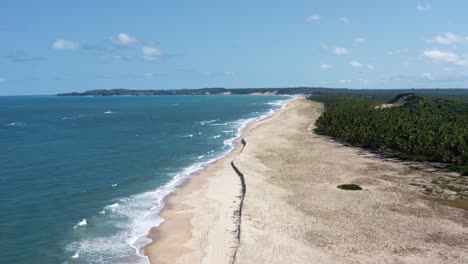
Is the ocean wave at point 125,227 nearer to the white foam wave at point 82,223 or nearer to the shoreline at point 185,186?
the shoreline at point 185,186

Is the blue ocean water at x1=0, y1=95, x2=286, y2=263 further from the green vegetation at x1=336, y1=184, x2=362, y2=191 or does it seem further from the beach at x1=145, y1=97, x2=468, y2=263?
the green vegetation at x1=336, y1=184, x2=362, y2=191

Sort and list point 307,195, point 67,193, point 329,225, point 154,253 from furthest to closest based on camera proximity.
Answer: point 67,193, point 307,195, point 329,225, point 154,253

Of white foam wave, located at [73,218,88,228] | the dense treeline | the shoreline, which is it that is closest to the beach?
the shoreline

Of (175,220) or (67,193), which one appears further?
(67,193)

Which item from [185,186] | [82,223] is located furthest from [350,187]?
[82,223]

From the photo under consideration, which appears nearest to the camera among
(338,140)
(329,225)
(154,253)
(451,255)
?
(451,255)

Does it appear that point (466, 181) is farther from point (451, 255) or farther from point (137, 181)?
point (137, 181)

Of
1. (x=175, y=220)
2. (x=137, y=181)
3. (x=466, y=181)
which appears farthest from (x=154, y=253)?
(x=466, y=181)

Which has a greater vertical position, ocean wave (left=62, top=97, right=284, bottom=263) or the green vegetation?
the green vegetation
